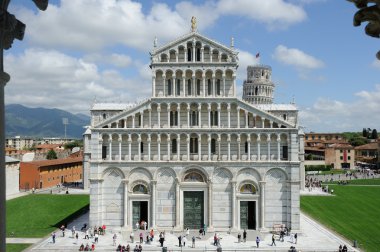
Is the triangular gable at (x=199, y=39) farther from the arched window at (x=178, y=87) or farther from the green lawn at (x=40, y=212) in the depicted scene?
the green lawn at (x=40, y=212)

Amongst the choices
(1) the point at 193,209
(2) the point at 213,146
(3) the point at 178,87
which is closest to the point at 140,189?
(1) the point at 193,209

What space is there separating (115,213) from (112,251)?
650cm

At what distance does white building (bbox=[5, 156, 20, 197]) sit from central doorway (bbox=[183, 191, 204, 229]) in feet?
124

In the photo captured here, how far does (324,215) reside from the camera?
48.2 metres

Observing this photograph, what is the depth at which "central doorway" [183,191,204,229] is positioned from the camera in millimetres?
40156

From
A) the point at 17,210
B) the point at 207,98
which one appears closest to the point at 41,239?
the point at 17,210

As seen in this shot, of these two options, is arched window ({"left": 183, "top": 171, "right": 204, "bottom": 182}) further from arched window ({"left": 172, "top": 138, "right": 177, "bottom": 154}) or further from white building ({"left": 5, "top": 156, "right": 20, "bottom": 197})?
white building ({"left": 5, "top": 156, "right": 20, "bottom": 197})

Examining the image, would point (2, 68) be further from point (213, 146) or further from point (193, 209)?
point (193, 209)

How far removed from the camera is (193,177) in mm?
40375

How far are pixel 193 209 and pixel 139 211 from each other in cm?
550

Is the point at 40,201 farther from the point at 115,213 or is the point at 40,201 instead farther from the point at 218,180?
the point at 218,180

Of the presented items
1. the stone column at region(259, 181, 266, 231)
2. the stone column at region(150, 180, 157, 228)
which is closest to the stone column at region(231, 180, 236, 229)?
the stone column at region(259, 181, 266, 231)

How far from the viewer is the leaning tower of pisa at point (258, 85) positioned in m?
107

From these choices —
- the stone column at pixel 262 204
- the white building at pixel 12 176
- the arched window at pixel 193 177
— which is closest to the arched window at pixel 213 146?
the arched window at pixel 193 177
